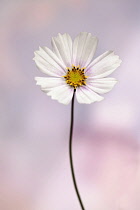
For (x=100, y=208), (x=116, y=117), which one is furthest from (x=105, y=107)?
(x=100, y=208)

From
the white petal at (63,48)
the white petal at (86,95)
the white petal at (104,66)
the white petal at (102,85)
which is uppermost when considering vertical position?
→ the white petal at (63,48)

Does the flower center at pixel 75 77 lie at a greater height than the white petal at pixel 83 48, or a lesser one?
lesser

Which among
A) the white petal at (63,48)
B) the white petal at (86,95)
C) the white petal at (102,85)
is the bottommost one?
the white petal at (86,95)

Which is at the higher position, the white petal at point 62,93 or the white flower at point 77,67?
the white flower at point 77,67

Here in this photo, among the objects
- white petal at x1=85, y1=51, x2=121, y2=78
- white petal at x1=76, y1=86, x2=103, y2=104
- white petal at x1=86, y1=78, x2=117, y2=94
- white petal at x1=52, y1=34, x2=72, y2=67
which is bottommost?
white petal at x1=76, y1=86, x2=103, y2=104

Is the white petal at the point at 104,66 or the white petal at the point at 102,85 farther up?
the white petal at the point at 104,66
